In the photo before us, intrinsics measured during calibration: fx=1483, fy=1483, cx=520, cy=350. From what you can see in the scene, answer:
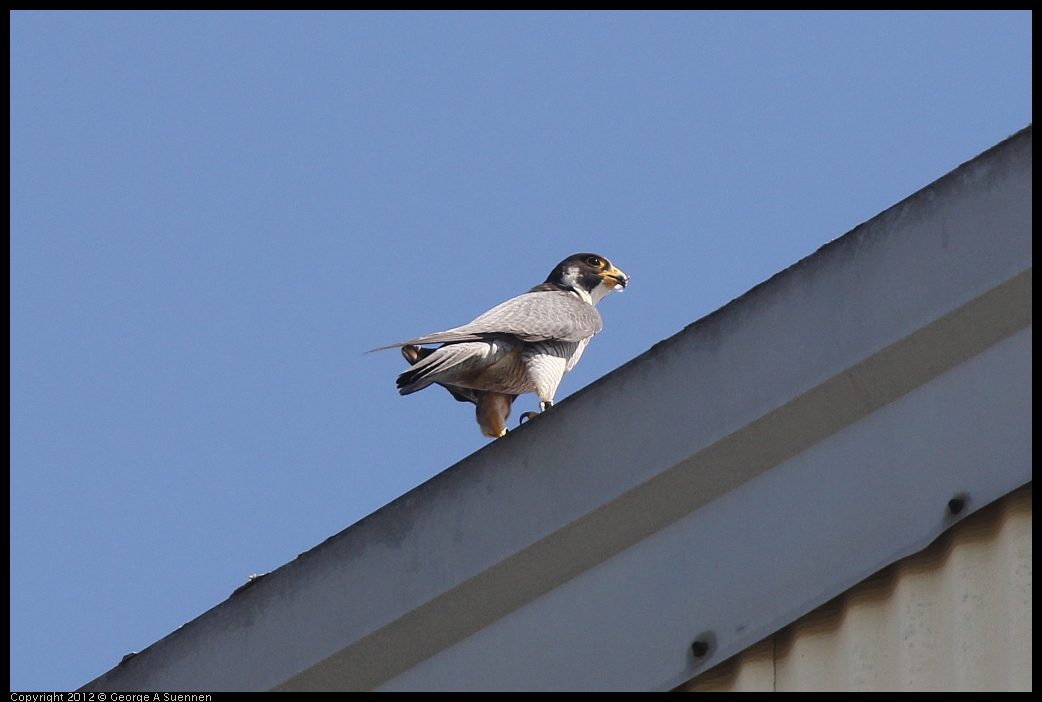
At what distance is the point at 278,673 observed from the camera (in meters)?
3.12

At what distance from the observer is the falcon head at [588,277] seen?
240 inches

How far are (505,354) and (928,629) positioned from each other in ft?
7.88

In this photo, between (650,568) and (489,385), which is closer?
(650,568)

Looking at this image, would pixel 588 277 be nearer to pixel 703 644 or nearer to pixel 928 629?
pixel 703 644

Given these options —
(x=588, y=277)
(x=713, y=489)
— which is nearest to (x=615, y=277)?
(x=588, y=277)

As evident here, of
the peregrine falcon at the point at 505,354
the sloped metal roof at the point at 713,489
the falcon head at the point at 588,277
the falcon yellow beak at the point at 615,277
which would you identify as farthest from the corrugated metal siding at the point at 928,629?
the falcon yellow beak at the point at 615,277

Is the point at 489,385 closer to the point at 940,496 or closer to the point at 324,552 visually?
the point at 324,552

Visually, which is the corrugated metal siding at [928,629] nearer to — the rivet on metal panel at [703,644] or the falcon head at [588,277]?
the rivet on metal panel at [703,644]

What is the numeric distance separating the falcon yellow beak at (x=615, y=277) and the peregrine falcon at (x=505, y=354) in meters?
0.66

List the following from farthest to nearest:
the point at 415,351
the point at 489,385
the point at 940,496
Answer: the point at 489,385
the point at 415,351
the point at 940,496

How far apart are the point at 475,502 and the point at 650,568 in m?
→ 0.40

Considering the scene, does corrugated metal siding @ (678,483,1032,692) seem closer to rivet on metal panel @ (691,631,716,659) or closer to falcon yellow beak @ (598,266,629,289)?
rivet on metal panel @ (691,631,716,659)
